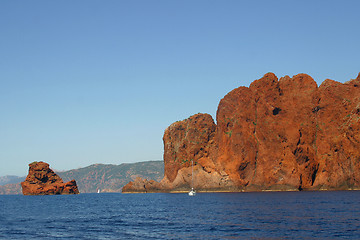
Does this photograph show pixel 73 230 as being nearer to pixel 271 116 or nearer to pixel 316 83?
pixel 271 116

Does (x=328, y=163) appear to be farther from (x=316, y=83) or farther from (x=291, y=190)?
(x=316, y=83)

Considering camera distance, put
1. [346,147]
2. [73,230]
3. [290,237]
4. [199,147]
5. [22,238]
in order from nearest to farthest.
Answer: [290,237], [22,238], [73,230], [346,147], [199,147]

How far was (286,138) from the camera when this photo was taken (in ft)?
480

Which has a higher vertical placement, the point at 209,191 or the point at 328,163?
the point at 328,163

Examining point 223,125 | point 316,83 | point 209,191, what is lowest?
point 209,191

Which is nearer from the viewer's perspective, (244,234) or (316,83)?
(244,234)

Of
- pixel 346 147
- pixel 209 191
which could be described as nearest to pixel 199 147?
pixel 209 191

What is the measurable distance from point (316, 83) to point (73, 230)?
418 feet

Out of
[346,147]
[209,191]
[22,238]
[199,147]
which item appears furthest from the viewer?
[199,147]

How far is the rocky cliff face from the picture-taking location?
451ft

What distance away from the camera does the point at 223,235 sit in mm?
38906

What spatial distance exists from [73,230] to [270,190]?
4266 inches

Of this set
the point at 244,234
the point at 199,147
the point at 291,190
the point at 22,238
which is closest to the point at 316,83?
the point at 291,190

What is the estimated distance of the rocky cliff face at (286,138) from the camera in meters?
137
